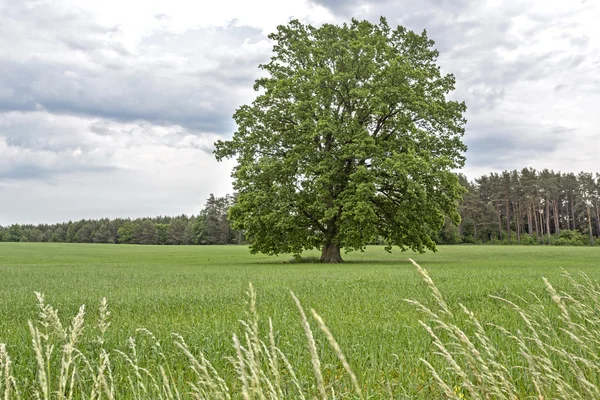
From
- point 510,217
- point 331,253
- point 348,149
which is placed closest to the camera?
point 348,149

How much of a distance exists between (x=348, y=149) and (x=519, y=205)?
9587 centimetres

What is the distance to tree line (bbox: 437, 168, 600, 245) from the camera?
10494 cm

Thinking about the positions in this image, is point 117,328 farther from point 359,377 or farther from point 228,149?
point 228,149

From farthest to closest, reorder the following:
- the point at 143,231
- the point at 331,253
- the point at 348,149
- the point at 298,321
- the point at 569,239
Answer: the point at 143,231 < the point at 569,239 < the point at 331,253 < the point at 348,149 < the point at 298,321

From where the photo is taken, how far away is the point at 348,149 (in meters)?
27.6

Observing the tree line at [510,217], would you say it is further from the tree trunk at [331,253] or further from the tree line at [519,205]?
the tree trunk at [331,253]

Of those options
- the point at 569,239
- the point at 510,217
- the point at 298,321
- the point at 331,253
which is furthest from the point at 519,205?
the point at 298,321

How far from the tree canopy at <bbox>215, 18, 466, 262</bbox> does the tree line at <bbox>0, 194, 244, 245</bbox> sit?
88.1 m

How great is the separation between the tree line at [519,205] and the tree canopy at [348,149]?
7414cm

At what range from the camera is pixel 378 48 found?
3052cm

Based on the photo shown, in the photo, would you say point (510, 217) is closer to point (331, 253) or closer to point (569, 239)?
point (569, 239)

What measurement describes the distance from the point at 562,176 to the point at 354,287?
126 metres

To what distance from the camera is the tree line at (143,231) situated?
12575 centimetres

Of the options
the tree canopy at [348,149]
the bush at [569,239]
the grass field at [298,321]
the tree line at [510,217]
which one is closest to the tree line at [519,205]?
the tree line at [510,217]
